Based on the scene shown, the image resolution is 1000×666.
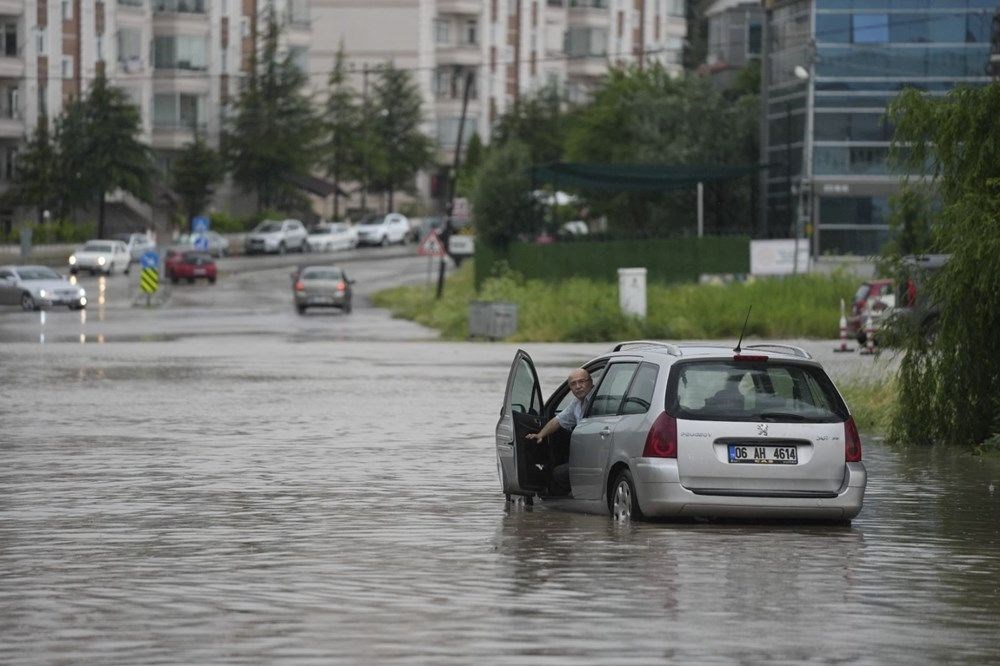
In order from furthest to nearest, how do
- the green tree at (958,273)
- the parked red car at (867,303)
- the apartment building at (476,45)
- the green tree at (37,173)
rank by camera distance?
1. the apartment building at (476,45)
2. the green tree at (37,173)
3. the parked red car at (867,303)
4. the green tree at (958,273)

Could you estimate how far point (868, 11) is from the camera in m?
74.0

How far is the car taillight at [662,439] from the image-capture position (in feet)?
49.2

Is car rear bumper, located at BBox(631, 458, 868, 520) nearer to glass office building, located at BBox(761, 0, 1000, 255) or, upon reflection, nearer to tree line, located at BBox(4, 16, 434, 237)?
glass office building, located at BBox(761, 0, 1000, 255)

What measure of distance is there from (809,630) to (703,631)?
518 millimetres

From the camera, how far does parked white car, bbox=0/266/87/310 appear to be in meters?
68.3

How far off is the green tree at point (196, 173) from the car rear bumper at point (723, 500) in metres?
93.2

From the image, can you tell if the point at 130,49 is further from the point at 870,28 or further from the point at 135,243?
the point at 870,28

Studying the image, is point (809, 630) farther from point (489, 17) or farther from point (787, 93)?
point (489, 17)

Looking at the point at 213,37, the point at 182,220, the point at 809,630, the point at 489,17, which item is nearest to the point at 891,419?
the point at 809,630

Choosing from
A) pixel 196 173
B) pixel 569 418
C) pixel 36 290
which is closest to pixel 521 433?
pixel 569 418

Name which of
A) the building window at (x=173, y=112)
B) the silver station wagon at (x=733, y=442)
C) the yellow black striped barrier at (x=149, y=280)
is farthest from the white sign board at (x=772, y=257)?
the building window at (x=173, y=112)

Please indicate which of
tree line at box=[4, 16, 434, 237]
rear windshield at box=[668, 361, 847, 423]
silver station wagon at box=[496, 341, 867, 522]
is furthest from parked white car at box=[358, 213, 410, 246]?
rear windshield at box=[668, 361, 847, 423]

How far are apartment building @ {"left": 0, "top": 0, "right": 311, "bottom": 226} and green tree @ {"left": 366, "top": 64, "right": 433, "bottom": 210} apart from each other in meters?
5.00

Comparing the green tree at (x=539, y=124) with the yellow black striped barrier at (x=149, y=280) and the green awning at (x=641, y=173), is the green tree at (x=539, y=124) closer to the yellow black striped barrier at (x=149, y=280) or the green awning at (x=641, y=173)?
the yellow black striped barrier at (x=149, y=280)
